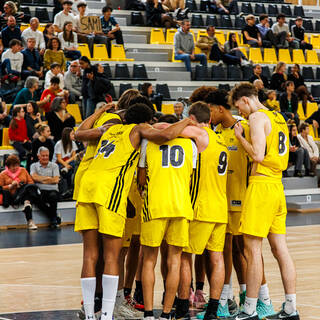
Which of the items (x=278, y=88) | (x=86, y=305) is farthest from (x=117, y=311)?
(x=278, y=88)

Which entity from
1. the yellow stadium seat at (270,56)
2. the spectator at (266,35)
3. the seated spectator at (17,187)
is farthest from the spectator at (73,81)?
the spectator at (266,35)

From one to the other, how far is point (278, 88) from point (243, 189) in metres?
12.3

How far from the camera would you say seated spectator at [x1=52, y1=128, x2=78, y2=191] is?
13.9 m

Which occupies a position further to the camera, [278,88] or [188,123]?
[278,88]

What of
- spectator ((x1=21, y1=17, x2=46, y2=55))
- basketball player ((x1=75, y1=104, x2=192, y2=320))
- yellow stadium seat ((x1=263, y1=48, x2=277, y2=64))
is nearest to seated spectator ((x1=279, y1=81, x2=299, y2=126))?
yellow stadium seat ((x1=263, y1=48, x2=277, y2=64))

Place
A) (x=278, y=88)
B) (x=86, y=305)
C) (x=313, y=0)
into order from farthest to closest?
(x=313, y=0)
(x=278, y=88)
(x=86, y=305)

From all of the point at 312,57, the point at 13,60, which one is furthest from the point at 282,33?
the point at 13,60

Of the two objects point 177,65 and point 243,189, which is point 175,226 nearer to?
point 243,189

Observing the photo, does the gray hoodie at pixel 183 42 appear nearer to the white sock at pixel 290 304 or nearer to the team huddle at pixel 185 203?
the team huddle at pixel 185 203

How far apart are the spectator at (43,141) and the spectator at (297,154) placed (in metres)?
5.38

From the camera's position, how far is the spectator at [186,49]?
62.0 feet

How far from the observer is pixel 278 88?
1886cm

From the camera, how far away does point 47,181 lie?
13.4 metres

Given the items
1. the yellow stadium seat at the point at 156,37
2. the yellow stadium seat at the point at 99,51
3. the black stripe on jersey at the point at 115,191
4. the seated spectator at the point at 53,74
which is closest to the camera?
the black stripe on jersey at the point at 115,191
